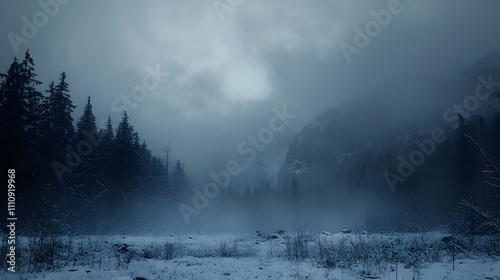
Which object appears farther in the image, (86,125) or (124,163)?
(124,163)

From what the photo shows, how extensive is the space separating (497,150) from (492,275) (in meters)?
44.8

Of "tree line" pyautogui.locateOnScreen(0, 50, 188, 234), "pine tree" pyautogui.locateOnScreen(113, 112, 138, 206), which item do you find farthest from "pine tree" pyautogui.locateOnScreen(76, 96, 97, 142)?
"pine tree" pyautogui.locateOnScreen(113, 112, 138, 206)

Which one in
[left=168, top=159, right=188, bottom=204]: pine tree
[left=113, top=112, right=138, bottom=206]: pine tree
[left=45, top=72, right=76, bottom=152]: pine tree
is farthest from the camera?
[left=168, top=159, right=188, bottom=204]: pine tree

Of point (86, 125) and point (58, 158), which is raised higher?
point (86, 125)

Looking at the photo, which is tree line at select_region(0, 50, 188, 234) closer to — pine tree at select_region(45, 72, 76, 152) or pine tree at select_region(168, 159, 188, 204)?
pine tree at select_region(45, 72, 76, 152)

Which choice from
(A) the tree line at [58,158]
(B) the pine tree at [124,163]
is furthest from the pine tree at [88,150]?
(B) the pine tree at [124,163]

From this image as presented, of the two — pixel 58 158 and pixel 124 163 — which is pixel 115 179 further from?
pixel 58 158

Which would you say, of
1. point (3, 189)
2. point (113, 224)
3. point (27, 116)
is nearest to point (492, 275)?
point (3, 189)

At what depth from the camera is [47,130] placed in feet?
98.0

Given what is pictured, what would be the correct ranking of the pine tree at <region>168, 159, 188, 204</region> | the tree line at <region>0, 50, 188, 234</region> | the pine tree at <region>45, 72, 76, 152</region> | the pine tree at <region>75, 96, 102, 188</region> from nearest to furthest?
the tree line at <region>0, 50, 188, 234</region>
the pine tree at <region>45, 72, 76, 152</region>
the pine tree at <region>75, 96, 102, 188</region>
the pine tree at <region>168, 159, 188, 204</region>

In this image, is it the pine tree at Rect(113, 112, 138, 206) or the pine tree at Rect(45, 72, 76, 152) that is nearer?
the pine tree at Rect(45, 72, 76, 152)

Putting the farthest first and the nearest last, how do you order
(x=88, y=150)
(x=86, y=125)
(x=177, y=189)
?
(x=177, y=189) < (x=86, y=125) < (x=88, y=150)

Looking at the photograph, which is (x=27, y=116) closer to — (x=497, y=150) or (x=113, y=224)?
(x=113, y=224)

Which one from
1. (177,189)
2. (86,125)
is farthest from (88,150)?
(177,189)
